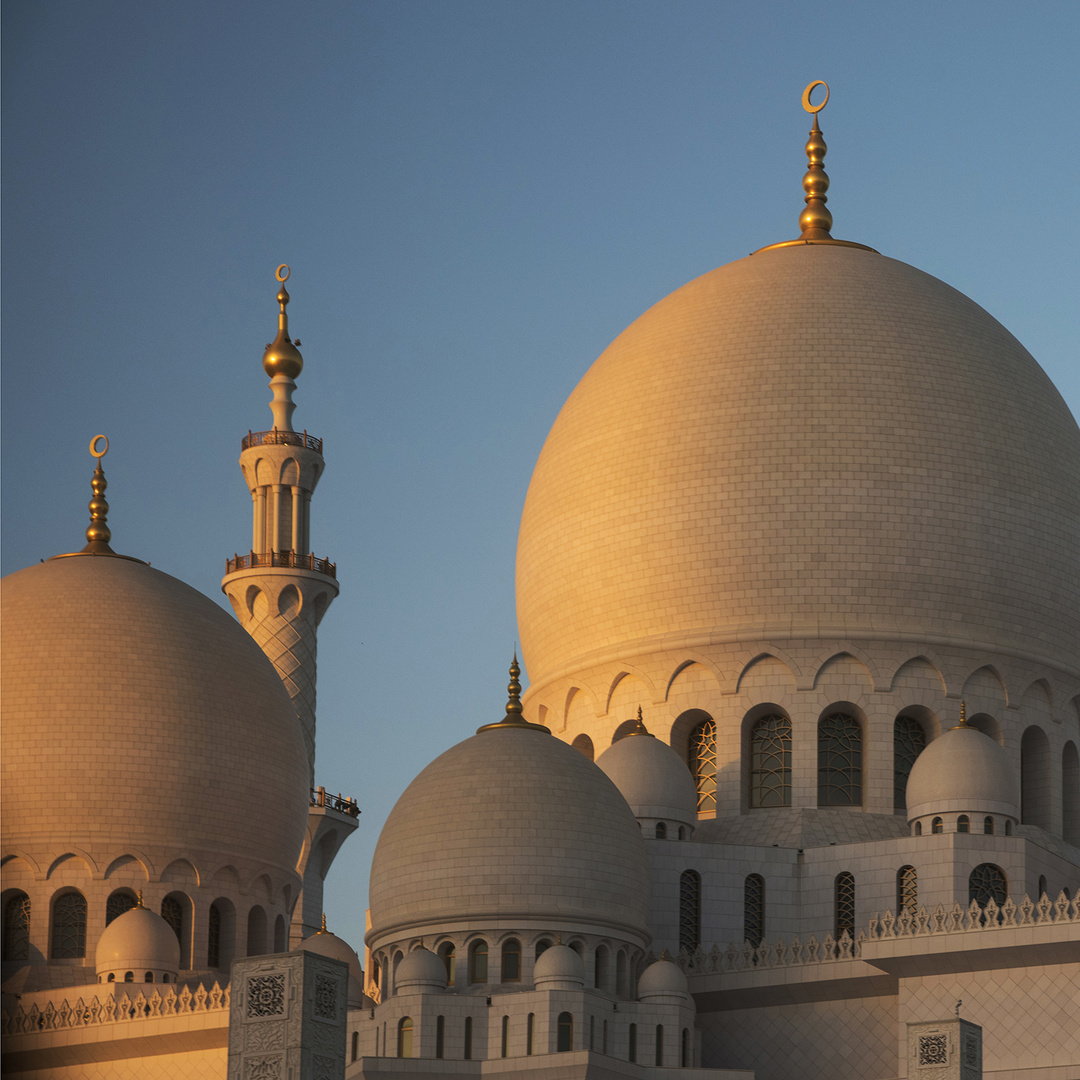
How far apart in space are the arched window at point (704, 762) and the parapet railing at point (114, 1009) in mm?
7481

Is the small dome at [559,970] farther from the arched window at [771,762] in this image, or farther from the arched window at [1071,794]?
the arched window at [1071,794]

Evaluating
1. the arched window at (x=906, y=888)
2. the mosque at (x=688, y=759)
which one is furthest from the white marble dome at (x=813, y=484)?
the arched window at (x=906, y=888)

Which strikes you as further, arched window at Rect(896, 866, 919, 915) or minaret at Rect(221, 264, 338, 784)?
minaret at Rect(221, 264, 338, 784)

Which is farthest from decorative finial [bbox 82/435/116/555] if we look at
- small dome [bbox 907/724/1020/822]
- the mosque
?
small dome [bbox 907/724/1020/822]

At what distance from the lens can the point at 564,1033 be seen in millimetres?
29328

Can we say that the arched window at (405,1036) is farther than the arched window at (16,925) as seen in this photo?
No

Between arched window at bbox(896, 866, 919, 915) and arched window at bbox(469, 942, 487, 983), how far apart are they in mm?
5755

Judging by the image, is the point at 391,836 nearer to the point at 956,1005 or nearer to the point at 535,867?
the point at 535,867

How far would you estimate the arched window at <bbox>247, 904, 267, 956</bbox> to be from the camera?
3678 cm

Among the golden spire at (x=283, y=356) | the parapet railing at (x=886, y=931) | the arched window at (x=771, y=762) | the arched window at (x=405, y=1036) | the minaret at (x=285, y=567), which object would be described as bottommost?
the arched window at (x=405, y=1036)

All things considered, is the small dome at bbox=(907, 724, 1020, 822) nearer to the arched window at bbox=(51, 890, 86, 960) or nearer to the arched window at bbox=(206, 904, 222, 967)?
the arched window at bbox=(206, 904, 222, 967)

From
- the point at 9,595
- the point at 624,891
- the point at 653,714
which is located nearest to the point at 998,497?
the point at 653,714

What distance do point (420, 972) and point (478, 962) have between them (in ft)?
3.32

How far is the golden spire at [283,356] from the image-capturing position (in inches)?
1751
